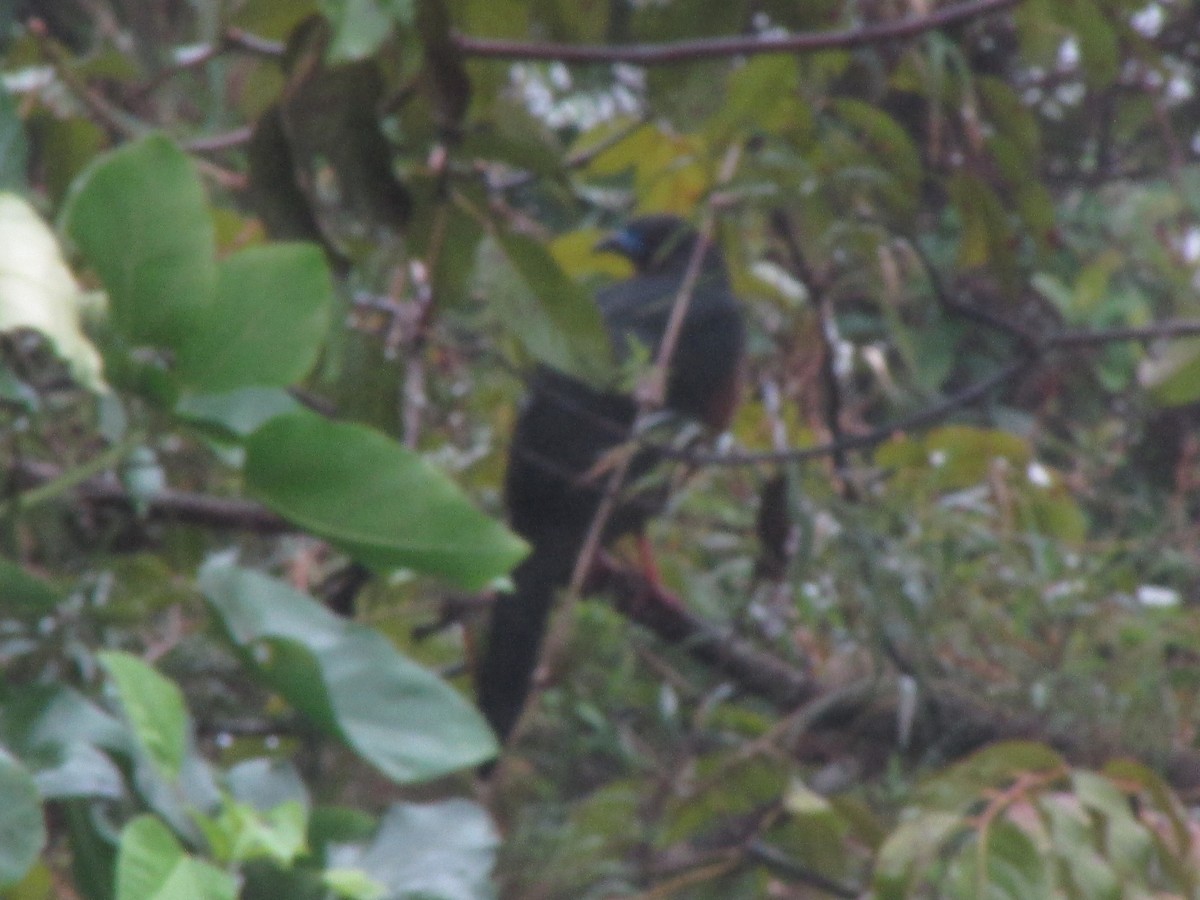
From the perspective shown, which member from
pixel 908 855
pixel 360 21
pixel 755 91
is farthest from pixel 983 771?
pixel 360 21

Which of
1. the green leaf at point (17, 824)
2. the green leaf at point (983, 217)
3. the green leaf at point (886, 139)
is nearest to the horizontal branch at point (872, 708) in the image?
the green leaf at point (983, 217)

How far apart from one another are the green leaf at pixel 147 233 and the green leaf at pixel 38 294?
14 cm

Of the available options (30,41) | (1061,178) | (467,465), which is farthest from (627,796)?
(1061,178)

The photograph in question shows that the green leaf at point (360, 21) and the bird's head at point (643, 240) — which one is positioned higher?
the green leaf at point (360, 21)

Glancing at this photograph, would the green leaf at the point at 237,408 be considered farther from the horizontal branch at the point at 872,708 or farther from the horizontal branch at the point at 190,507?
the horizontal branch at the point at 872,708

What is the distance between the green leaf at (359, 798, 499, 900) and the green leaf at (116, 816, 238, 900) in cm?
26

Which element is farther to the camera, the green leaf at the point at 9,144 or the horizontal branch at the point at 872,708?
the horizontal branch at the point at 872,708

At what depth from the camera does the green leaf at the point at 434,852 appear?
1.26 metres

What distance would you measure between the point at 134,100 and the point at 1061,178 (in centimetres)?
299

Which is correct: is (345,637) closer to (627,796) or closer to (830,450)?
(830,450)

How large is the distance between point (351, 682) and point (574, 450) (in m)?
2.23

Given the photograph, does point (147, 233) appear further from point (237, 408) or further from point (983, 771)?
point (983, 771)

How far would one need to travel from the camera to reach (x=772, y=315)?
123 inches

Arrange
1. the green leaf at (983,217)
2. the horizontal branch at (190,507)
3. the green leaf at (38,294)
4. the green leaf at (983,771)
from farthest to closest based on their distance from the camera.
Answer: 1. the green leaf at (983,217)
2. the horizontal branch at (190,507)
3. the green leaf at (983,771)
4. the green leaf at (38,294)
